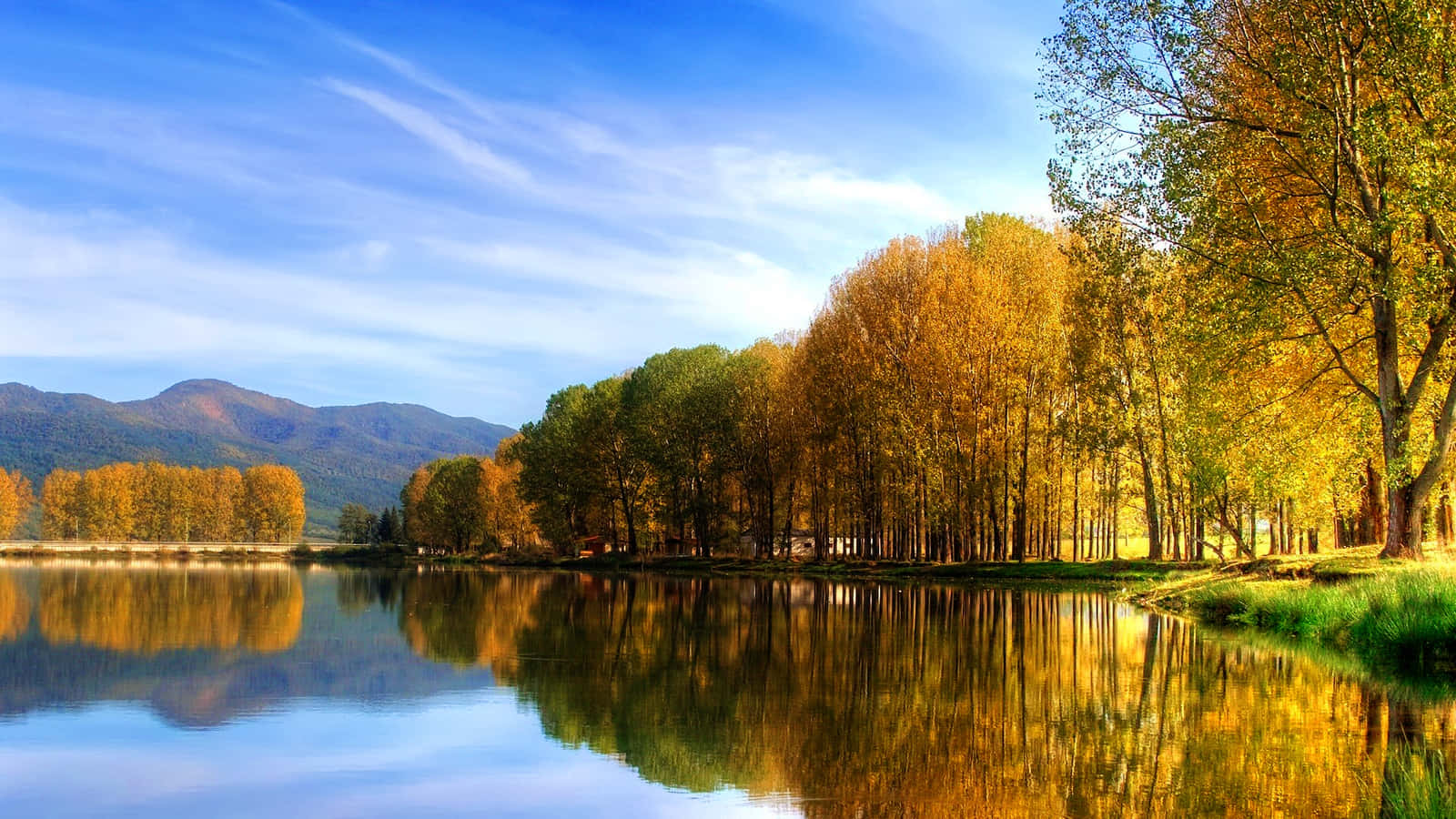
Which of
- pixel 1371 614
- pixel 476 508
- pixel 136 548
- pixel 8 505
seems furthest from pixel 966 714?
pixel 8 505

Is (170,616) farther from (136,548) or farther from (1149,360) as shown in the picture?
(136,548)

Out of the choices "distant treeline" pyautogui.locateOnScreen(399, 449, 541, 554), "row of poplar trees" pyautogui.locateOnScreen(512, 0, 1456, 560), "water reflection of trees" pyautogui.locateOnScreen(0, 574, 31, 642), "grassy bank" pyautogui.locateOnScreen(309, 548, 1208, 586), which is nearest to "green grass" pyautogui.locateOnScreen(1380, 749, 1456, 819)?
"row of poplar trees" pyautogui.locateOnScreen(512, 0, 1456, 560)

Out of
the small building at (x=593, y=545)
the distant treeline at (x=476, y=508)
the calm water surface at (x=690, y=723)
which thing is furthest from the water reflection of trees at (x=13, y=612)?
the distant treeline at (x=476, y=508)

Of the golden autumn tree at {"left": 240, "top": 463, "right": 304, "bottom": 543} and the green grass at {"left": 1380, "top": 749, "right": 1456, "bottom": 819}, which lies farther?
the golden autumn tree at {"left": 240, "top": 463, "right": 304, "bottom": 543}

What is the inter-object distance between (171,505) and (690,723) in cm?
18744

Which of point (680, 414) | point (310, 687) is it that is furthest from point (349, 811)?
point (680, 414)

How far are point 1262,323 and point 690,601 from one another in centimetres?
2051

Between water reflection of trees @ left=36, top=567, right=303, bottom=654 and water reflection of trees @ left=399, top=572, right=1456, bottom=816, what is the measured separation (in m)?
4.22

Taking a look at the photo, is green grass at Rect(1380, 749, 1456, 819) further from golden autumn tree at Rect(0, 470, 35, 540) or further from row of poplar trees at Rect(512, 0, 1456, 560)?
golden autumn tree at Rect(0, 470, 35, 540)

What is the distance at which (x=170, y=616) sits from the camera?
30.4 metres

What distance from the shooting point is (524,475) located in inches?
3666

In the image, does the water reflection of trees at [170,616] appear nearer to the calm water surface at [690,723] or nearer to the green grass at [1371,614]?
the calm water surface at [690,723]

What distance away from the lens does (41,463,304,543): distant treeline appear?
174 meters

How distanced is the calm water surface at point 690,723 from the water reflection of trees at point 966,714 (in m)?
0.06
